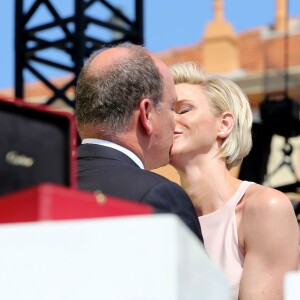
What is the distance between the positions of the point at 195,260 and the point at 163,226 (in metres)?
0.07

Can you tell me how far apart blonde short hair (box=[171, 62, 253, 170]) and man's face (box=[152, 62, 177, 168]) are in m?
0.57

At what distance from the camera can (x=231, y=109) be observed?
324cm

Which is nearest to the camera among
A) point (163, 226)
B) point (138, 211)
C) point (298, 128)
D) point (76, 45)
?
point (163, 226)

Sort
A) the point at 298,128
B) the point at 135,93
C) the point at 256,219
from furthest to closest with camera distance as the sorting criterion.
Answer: the point at 298,128 < the point at 256,219 < the point at 135,93

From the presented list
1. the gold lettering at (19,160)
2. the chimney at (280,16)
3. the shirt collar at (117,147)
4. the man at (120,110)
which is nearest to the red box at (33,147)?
the gold lettering at (19,160)

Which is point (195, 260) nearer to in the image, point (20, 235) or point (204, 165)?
point (20, 235)

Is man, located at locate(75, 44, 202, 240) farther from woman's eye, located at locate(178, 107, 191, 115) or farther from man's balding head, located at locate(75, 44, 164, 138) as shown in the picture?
woman's eye, located at locate(178, 107, 191, 115)

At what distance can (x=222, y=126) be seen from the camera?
10.6ft

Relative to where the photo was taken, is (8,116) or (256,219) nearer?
(8,116)

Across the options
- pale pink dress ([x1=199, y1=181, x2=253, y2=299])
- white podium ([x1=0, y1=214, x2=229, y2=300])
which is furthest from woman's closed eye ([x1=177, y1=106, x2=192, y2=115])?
white podium ([x1=0, y1=214, x2=229, y2=300])

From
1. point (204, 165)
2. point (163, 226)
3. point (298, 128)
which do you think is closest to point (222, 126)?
point (204, 165)

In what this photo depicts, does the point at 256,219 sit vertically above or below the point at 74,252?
below

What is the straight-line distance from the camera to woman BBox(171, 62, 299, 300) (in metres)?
2.90

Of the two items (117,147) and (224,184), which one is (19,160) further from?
(224,184)
